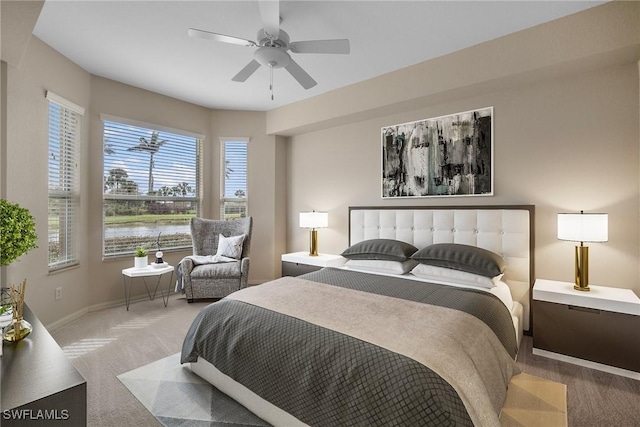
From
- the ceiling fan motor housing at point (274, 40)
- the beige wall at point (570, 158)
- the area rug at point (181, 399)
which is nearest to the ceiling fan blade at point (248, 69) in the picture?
the ceiling fan motor housing at point (274, 40)

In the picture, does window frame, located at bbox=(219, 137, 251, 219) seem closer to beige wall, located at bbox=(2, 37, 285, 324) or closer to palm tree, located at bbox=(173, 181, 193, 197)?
beige wall, located at bbox=(2, 37, 285, 324)

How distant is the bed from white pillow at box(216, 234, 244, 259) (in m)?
1.66

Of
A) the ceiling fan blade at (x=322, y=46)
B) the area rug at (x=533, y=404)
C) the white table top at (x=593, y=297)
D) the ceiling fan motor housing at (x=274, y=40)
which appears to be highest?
the ceiling fan motor housing at (x=274, y=40)

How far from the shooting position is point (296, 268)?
13.8 ft

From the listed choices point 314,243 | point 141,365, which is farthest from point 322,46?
point 141,365

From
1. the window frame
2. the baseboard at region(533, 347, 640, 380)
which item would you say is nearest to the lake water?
the window frame

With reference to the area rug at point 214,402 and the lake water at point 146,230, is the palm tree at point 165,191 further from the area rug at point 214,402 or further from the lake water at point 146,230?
the area rug at point 214,402

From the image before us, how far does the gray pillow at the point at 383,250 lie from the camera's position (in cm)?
327

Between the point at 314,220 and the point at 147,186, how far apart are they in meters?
2.38

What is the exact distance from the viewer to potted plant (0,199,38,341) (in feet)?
5.21

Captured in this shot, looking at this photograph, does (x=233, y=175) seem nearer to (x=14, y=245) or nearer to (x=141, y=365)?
(x=141, y=365)

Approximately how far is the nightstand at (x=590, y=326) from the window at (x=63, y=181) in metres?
4.73

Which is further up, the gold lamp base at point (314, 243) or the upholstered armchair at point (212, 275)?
the gold lamp base at point (314, 243)

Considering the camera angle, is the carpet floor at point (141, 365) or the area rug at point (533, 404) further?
the carpet floor at point (141, 365)
